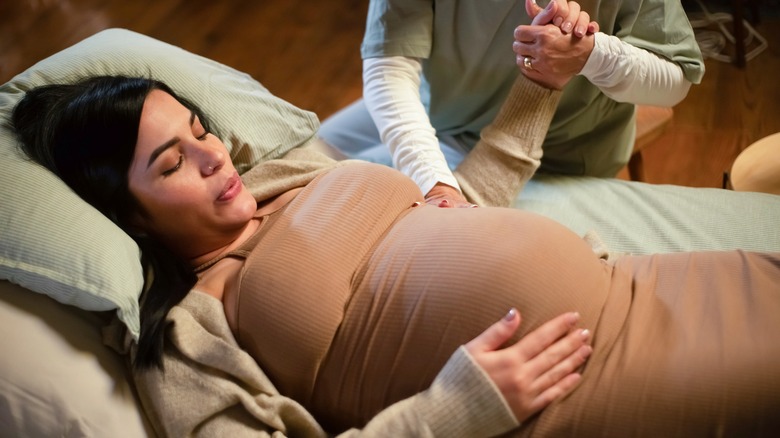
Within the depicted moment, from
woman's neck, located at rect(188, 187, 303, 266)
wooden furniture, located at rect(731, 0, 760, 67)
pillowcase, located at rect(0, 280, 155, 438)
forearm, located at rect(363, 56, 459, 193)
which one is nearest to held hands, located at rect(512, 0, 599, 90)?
forearm, located at rect(363, 56, 459, 193)

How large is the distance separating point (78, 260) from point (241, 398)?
290 mm

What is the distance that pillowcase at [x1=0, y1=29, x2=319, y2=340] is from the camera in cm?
89

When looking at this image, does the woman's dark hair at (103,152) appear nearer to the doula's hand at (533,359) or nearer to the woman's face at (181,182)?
the woman's face at (181,182)

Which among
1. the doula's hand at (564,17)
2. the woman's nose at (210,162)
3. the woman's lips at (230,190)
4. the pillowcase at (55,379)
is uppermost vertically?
the doula's hand at (564,17)

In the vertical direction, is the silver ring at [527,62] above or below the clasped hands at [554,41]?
below

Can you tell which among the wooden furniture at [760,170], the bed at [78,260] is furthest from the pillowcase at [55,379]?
the wooden furniture at [760,170]

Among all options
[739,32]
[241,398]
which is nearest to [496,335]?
[241,398]

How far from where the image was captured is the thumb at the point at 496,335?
2.75 feet

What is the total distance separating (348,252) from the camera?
99 centimetres

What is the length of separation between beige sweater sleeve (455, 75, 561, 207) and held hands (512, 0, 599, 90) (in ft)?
0.23

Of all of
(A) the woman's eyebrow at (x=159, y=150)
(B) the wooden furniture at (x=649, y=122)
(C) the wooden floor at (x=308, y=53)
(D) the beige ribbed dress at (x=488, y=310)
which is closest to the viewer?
(D) the beige ribbed dress at (x=488, y=310)

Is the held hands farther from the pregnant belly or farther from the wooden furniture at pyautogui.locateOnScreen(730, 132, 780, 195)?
the wooden furniture at pyautogui.locateOnScreen(730, 132, 780, 195)

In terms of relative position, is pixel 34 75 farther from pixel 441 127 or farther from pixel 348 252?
pixel 441 127

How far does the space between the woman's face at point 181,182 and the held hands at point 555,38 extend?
1.76ft
